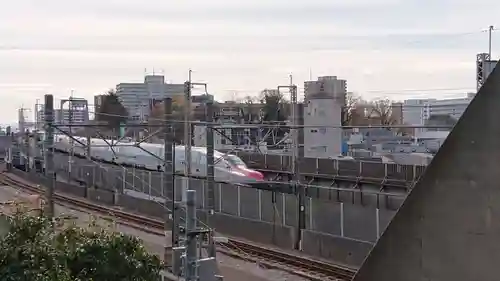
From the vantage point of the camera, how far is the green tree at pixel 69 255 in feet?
22.1

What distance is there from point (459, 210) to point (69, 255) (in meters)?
4.95

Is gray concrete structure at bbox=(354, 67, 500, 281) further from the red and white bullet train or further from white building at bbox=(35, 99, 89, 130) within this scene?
the red and white bullet train

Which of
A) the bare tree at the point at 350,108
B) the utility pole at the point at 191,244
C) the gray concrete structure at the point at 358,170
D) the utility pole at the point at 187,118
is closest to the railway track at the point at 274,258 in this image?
the utility pole at the point at 187,118

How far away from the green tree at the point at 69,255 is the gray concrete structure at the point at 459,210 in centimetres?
387

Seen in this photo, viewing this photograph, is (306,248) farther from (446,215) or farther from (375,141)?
(375,141)

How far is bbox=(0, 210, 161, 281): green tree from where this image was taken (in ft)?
22.1

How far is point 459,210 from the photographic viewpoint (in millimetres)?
4070

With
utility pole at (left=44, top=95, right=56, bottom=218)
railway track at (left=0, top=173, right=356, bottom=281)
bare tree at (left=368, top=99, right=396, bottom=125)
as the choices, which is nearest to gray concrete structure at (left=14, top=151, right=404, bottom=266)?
railway track at (left=0, top=173, right=356, bottom=281)

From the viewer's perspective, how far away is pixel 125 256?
295 inches

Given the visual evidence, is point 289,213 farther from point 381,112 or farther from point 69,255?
point 381,112

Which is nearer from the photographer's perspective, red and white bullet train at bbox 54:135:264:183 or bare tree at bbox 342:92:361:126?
red and white bullet train at bbox 54:135:264:183

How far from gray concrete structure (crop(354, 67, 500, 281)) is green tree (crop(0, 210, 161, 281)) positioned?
12.7ft

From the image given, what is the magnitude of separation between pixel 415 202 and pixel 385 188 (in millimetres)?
23280

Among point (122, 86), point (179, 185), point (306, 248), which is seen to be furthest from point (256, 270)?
point (122, 86)
